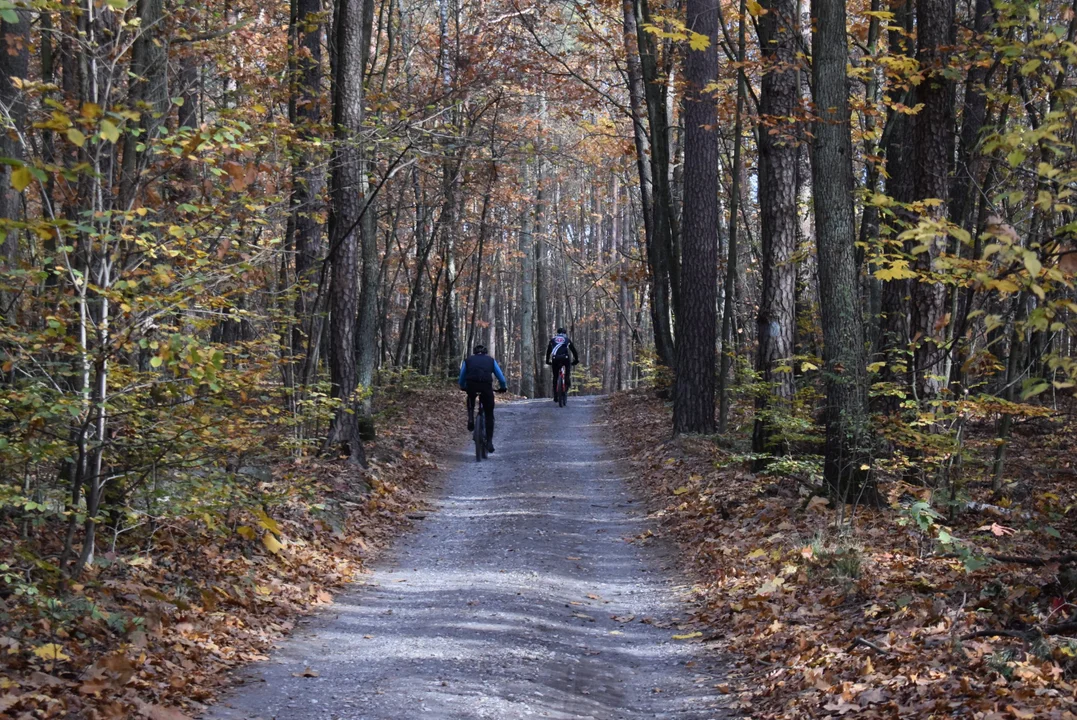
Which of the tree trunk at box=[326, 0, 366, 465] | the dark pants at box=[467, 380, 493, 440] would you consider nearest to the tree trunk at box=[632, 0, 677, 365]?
the dark pants at box=[467, 380, 493, 440]

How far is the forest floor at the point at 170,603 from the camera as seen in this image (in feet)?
16.0

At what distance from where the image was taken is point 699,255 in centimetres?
1526

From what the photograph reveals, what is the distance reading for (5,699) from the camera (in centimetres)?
436

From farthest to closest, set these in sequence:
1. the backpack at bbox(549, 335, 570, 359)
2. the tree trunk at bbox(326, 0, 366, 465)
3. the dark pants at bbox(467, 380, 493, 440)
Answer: the backpack at bbox(549, 335, 570, 359) → the dark pants at bbox(467, 380, 493, 440) → the tree trunk at bbox(326, 0, 366, 465)

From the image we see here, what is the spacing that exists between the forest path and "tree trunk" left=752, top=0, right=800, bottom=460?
2.48 m

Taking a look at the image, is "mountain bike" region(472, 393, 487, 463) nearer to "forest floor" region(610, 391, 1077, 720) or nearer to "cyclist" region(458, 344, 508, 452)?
"cyclist" region(458, 344, 508, 452)

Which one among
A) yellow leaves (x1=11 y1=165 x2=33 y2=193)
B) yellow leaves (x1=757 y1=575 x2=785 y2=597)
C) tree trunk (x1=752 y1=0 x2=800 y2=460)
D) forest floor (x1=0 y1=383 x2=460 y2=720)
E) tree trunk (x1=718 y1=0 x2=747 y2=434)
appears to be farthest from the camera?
tree trunk (x1=718 y1=0 x2=747 y2=434)

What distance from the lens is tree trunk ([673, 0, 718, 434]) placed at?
15.2m

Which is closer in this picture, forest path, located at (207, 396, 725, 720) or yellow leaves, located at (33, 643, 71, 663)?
yellow leaves, located at (33, 643, 71, 663)

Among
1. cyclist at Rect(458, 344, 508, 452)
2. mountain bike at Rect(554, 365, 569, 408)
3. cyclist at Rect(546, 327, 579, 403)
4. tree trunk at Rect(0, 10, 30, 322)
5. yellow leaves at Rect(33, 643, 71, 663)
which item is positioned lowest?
yellow leaves at Rect(33, 643, 71, 663)

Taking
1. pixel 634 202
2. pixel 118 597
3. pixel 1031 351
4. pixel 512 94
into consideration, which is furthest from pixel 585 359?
pixel 118 597

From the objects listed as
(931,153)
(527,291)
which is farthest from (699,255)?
(527,291)

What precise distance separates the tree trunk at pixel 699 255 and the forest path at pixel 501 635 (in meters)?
3.48

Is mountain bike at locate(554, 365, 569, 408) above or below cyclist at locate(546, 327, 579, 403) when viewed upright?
below
